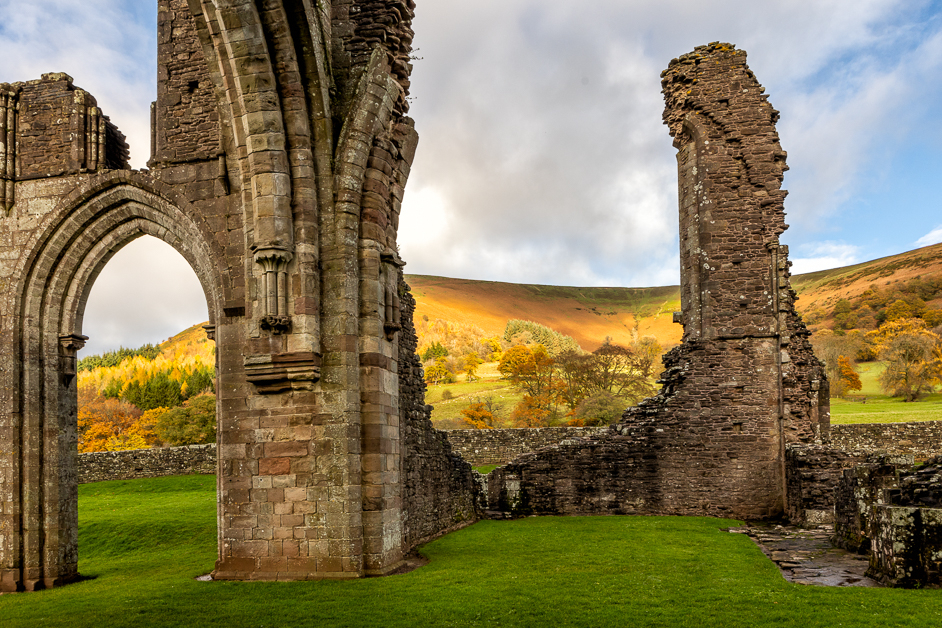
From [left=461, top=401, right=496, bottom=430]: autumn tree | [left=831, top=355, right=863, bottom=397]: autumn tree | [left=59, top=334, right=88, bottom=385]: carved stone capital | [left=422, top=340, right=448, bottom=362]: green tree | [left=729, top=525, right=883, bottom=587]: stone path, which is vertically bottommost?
[left=729, top=525, right=883, bottom=587]: stone path

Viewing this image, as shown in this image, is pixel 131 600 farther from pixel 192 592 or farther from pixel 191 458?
pixel 191 458

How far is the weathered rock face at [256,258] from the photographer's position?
844 centimetres

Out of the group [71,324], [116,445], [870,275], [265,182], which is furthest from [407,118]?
[870,275]

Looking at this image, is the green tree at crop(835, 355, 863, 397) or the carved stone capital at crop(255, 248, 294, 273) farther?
the green tree at crop(835, 355, 863, 397)

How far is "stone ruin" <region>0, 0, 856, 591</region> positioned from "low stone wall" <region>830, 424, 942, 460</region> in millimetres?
10577

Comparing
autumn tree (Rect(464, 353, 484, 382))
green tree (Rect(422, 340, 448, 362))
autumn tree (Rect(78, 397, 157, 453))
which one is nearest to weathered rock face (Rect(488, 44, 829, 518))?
autumn tree (Rect(78, 397, 157, 453))

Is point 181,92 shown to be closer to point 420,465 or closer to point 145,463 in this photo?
point 420,465

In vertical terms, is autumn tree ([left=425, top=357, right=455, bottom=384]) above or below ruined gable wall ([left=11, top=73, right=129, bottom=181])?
below

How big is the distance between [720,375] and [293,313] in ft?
29.7

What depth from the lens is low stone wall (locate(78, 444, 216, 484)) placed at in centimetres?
2319

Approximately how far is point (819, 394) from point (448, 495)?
7.73 metres

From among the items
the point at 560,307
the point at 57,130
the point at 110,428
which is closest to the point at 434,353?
the point at 110,428

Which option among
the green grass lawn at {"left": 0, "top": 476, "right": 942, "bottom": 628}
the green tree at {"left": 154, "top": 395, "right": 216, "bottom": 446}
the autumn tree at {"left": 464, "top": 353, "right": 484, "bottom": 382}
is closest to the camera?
the green grass lawn at {"left": 0, "top": 476, "right": 942, "bottom": 628}

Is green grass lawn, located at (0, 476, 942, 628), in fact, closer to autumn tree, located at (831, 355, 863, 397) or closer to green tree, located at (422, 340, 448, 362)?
autumn tree, located at (831, 355, 863, 397)
